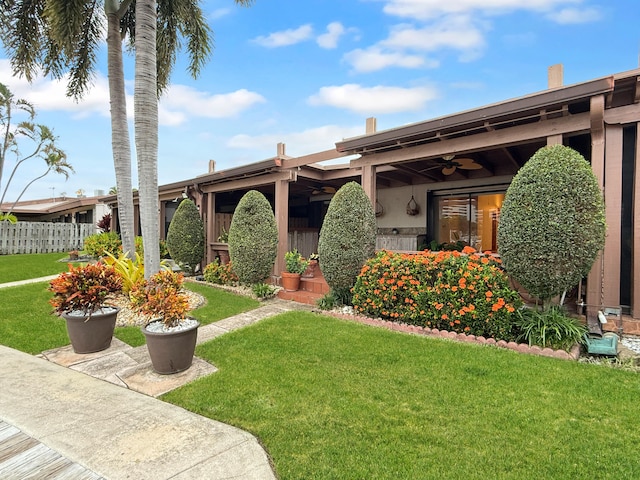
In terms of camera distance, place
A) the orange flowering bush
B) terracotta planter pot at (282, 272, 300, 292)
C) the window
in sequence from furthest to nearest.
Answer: the window < terracotta planter pot at (282, 272, 300, 292) < the orange flowering bush

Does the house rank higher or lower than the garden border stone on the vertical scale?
higher

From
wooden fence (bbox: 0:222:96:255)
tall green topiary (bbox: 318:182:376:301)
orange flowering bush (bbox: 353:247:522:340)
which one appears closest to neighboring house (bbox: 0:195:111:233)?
wooden fence (bbox: 0:222:96:255)

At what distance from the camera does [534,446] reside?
2340 millimetres

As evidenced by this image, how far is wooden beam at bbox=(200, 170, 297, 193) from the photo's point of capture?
8500 mm

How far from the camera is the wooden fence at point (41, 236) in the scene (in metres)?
16.6

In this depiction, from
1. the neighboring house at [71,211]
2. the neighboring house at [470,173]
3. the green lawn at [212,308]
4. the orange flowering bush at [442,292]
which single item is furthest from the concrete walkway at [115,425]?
the neighboring house at [71,211]

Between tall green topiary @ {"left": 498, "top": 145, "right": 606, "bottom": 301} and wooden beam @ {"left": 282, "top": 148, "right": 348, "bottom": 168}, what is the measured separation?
3.85 m

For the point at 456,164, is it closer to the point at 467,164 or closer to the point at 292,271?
the point at 467,164

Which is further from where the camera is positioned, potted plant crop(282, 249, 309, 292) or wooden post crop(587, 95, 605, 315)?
potted plant crop(282, 249, 309, 292)

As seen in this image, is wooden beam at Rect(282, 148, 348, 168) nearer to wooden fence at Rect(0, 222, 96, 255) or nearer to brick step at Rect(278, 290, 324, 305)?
brick step at Rect(278, 290, 324, 305)

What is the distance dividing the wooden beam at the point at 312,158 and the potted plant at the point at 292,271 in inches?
88.8

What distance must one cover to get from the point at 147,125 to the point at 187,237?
4489mm

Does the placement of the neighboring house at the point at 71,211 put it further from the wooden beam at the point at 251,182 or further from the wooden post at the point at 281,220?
the wooden post at the point at 281,220

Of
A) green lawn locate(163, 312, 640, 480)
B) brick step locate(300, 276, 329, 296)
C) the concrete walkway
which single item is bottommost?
the concrete walkway
